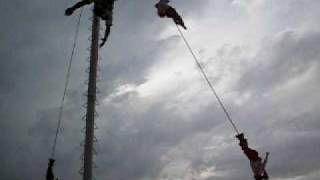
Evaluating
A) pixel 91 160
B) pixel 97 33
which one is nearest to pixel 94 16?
pixel 97 33

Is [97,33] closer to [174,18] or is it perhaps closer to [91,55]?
[91,55]

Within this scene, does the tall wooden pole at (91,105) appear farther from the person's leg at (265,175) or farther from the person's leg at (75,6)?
the person's leg at (265,175)

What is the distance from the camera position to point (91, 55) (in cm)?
2691

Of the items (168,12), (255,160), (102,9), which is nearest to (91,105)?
(102,9)

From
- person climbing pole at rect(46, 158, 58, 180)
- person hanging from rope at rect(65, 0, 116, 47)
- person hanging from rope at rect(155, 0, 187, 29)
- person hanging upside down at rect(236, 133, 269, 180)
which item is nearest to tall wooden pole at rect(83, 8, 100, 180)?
person hanging from rope at rect(65, 0, 116, 47)

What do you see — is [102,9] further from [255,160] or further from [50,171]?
[255,160]

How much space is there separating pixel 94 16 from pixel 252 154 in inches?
441

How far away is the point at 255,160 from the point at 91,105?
28.5ft

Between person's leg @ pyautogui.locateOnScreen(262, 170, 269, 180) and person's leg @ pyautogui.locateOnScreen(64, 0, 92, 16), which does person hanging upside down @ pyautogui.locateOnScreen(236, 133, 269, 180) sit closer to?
person's leg @ pyautogui.locateOnScreen(262, 170, 269, 180)

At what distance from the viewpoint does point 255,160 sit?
23750 millimetres

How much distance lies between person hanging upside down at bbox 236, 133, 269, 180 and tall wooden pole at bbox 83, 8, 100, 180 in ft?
24.1

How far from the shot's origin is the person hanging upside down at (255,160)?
23.5 metres

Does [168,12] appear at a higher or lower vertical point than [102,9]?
lower

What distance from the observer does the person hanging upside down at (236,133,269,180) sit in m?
23.5
